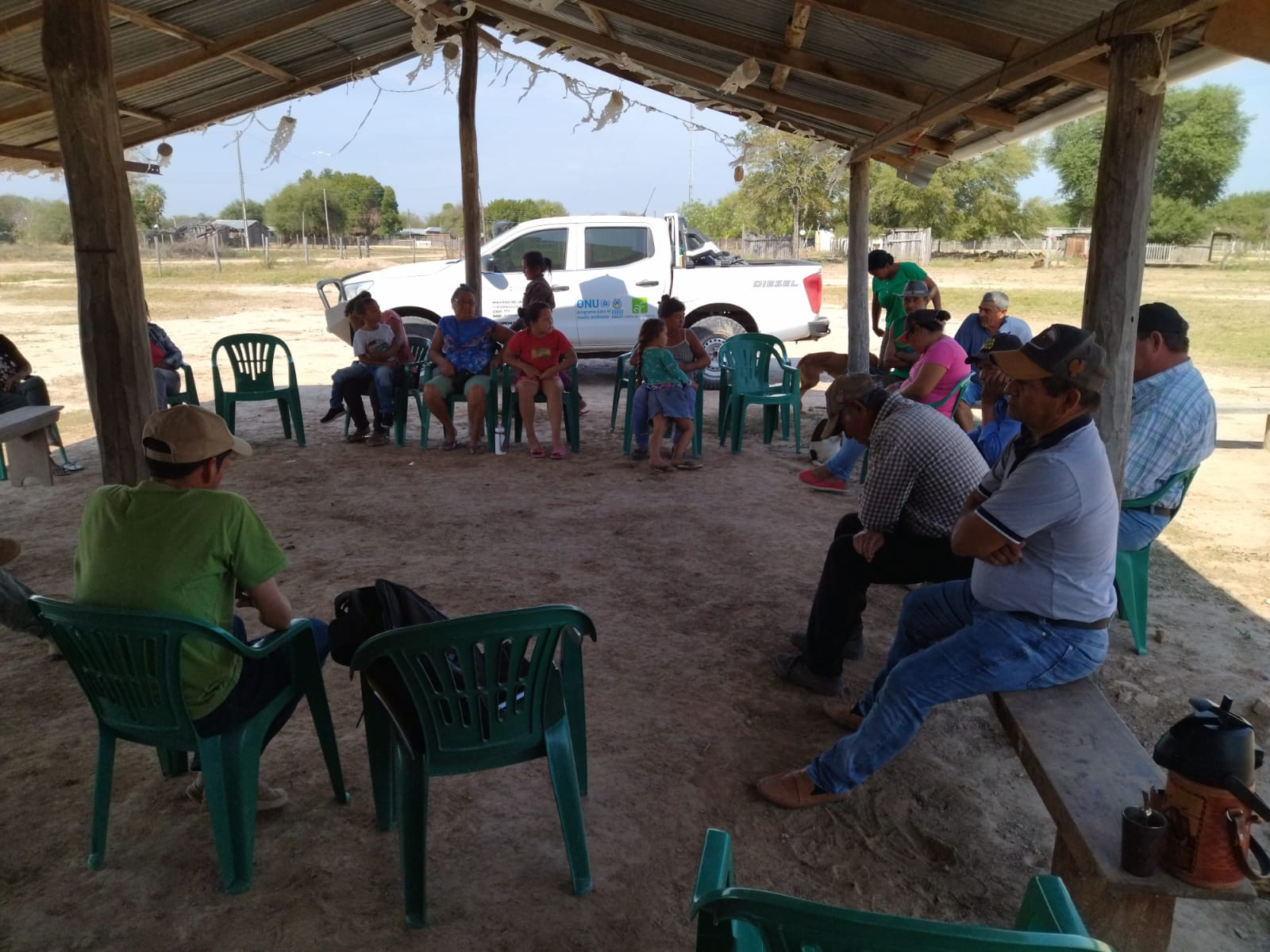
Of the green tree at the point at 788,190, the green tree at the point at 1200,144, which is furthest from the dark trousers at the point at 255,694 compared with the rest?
the green tree at the point at 1200,144

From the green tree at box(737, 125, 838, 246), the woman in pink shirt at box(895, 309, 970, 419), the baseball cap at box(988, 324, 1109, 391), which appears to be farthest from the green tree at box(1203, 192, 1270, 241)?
the baseball cap at box(988, 324, 1109, 391)

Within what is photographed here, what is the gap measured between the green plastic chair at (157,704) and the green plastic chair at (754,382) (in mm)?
5310

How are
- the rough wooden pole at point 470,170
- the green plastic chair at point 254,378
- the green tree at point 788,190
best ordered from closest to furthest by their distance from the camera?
the green plastic chair at point 254,378 → the rough wooden pole at point 470,170 → the green tree at point 788,190

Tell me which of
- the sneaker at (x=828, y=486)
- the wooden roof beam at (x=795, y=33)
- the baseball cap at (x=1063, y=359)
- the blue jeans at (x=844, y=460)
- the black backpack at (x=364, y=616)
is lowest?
the sneaker at (x=828, y=486)

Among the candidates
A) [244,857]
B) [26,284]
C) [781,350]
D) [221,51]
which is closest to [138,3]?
[221,51]

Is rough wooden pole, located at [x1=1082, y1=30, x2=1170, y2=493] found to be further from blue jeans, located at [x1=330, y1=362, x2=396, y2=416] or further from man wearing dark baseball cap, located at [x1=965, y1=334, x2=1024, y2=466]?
blue jeans, located at [x1=330, y1=362, x2=396, y2=416]

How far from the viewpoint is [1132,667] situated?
3859 mm

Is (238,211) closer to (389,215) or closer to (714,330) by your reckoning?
(389,215)

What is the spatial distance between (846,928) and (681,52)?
7.01 m

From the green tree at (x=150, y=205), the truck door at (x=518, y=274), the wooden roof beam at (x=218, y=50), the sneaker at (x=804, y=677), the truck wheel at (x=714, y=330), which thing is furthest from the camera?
the green tree at (x=150, y=205)

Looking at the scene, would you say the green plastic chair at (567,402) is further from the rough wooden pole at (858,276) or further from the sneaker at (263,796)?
the sneaker at (263,796)

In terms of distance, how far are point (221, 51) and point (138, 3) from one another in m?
1.16

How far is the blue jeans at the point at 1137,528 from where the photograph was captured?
12.7ft

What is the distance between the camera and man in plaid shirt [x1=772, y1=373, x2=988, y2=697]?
337cm
